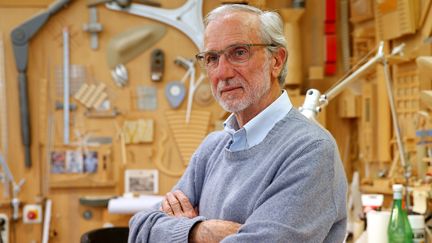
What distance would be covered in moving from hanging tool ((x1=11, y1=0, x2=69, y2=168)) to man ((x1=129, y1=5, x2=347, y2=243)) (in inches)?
95.2

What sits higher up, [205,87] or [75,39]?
[75,39]

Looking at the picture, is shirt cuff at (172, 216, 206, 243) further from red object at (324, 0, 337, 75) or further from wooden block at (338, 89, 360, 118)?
red object at (324, 0, 337, 75)

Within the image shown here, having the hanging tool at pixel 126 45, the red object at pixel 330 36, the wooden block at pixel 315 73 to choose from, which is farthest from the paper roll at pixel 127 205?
the red object at pixel 330 36

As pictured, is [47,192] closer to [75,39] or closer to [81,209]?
[81,209]

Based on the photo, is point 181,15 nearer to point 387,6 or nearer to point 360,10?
point 360,10

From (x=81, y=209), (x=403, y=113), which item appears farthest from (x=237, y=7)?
(x=81, y=209)

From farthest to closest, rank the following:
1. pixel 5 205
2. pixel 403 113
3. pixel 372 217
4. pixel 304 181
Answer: pixel 5 205 < pixel 403 113 < pixel 372 217 < pixel 304 181

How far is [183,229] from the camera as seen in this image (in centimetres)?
150

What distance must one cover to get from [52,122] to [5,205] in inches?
22.5

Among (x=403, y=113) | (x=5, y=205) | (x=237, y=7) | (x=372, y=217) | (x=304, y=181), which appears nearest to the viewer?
(x=304, y=181)

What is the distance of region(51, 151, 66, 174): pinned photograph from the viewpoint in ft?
13.1

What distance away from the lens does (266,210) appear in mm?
1354

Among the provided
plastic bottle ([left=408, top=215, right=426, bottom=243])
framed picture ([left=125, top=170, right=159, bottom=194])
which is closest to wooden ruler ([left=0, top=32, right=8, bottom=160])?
framed picture ([left=125, top=170, right=159, bottom=194])

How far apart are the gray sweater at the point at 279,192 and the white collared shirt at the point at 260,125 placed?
0.06 feet
